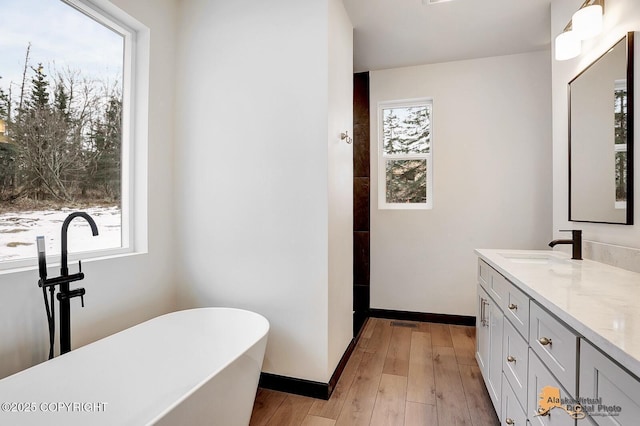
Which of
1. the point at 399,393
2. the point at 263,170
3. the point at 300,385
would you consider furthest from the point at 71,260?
the point at 399,393

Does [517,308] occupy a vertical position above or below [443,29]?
below

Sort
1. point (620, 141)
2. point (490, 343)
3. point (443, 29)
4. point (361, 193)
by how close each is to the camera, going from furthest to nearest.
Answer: point (361, 193) < point (443, 29) < point (490, 343) < point (620, 141)

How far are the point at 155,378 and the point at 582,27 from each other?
3006mm

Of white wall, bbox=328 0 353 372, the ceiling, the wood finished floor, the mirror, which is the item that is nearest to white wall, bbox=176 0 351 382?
white wall, bbox=328 0 353 372

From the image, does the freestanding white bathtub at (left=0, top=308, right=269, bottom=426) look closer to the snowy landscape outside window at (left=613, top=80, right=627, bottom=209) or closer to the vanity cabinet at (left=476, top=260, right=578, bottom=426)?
the vanity cabinet at (left=476, top=260, right=578, bottom=426)

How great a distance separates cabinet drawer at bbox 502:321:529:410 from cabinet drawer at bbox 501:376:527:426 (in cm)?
3

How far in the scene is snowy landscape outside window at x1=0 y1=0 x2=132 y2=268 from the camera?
1.61 meters

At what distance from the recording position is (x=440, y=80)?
3.41m

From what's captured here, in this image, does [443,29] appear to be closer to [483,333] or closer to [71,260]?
[483,333]

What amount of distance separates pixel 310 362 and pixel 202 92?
2025 mm

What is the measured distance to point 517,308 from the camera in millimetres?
1440

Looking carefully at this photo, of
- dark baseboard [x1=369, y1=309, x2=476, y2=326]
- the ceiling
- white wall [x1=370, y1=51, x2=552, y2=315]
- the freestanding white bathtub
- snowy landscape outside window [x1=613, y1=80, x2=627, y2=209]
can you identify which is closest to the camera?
the freestanding white bathtub

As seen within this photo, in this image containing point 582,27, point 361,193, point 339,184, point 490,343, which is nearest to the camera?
point 582,27

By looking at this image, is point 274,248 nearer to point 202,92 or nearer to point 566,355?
point 202,92
